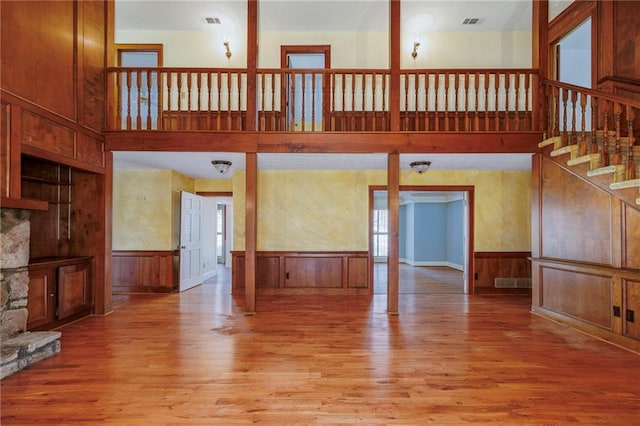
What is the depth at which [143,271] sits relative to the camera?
596 cm

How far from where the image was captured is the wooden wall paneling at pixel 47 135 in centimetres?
319

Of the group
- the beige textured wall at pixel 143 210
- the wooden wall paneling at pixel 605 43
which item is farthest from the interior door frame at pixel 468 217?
the beige textured wall at pixel 143 210

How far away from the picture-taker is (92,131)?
4.20 metres

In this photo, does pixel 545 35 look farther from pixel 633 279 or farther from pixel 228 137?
pixel 228 137

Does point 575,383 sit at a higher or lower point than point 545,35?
lower

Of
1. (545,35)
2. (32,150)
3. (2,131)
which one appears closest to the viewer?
(2,131)

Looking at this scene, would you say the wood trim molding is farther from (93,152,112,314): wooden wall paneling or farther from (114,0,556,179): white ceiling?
(93,152,112,314): wooden wall paneling

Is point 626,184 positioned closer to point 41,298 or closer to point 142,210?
point 41,298

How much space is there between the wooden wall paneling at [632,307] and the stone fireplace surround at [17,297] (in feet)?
18.1

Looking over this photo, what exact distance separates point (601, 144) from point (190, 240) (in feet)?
21.5

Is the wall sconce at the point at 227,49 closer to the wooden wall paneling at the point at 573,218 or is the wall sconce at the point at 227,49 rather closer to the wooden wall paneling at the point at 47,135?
the wooden wall paneling at the point at 47,135

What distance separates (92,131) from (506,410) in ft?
16.9

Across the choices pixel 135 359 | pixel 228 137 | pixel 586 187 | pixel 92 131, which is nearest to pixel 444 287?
pixel 586 187

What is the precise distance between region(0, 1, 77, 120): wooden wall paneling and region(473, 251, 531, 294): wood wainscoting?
6.50 m
